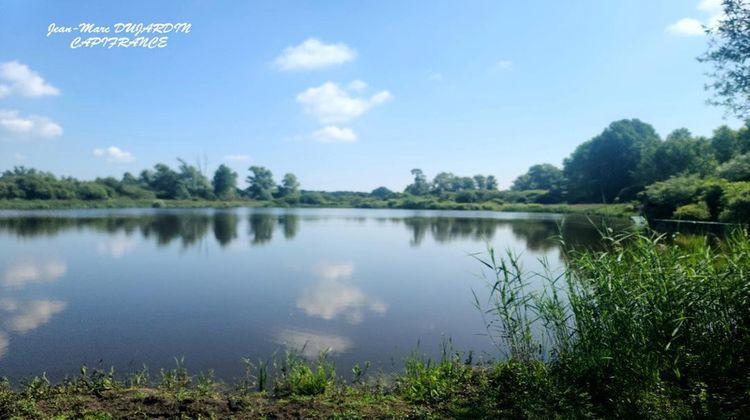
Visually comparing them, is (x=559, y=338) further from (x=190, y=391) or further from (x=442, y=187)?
(x=442, y=187)

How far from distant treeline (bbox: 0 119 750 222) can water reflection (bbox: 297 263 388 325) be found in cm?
516

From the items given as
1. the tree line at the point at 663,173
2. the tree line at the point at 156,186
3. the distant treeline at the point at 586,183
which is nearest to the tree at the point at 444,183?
the distant treeline at the point at 586,183

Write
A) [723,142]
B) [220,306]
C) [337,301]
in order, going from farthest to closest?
[723,142], [337,301], [220,306]

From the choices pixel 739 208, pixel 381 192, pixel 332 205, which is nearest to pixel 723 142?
pixel 739 208

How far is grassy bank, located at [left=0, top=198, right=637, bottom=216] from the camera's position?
178ft

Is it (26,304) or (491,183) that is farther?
(491,183)

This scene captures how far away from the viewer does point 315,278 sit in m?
11.6

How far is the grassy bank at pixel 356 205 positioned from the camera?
54.3m

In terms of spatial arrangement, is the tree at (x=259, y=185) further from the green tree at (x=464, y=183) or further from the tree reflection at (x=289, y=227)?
the tree reflection at (x=289, y=227)

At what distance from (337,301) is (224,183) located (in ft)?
291

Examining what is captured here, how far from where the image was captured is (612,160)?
64.8 m

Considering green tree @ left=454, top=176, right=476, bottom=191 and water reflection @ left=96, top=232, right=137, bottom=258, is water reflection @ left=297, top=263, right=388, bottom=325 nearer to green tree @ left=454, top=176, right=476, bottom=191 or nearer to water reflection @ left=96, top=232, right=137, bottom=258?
water reflection @ left=96, top=232, right=137, bottom=258

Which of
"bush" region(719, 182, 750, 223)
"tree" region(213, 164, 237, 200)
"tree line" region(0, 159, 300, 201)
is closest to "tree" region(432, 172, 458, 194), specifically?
"tree line" region(0, 159, 300, 201)

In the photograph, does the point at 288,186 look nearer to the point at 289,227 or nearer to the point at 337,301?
the point at 289,227
